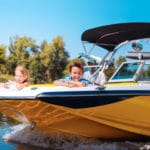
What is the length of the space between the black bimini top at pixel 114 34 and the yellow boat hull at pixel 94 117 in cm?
143

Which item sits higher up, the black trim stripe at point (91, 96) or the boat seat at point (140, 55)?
the boat seat at point (140, 55)

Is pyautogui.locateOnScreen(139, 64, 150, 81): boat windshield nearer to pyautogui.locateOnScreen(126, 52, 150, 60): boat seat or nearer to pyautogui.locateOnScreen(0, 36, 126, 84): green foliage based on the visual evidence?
pyautogui.locateOnScreen(126, 52, 150, 60): boat seat

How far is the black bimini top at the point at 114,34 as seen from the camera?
775 centimetres

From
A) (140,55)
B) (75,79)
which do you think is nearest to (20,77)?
(75,79)

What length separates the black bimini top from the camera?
7746mm

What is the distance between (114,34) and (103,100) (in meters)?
1.54

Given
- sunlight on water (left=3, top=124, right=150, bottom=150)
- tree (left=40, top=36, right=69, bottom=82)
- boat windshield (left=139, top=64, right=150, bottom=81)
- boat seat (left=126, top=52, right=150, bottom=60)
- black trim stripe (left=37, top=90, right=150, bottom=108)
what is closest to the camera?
black trim stripe (left=37, top=90, right=150, bottom=108)

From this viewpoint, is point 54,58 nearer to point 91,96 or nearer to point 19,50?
point 19,50

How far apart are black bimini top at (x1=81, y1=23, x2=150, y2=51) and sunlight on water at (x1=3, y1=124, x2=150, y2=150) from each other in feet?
5.84

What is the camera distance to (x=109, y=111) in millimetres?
7062

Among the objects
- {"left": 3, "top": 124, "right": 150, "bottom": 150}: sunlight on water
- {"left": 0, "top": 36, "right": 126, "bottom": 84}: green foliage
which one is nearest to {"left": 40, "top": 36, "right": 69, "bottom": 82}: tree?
{"left": 0, "top": 36, "right": 126, "bottom": 84}: green foliage

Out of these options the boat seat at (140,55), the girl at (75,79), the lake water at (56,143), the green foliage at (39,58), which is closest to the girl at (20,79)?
the girl at (75,79)

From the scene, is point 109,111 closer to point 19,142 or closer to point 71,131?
point 71,131

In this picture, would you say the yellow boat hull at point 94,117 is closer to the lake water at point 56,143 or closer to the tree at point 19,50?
the lake water at point 56,143
